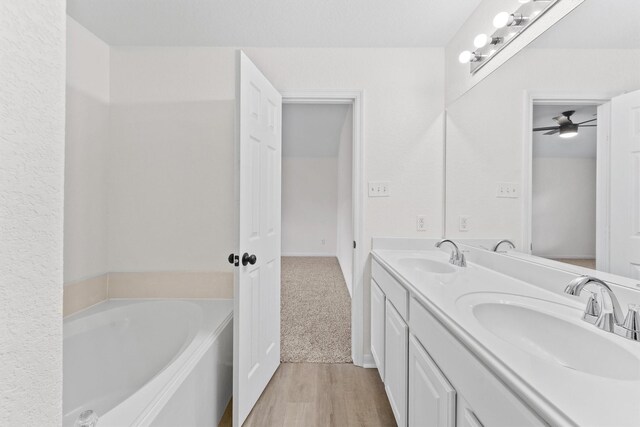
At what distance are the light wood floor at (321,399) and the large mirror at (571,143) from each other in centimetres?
119

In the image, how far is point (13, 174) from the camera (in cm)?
37

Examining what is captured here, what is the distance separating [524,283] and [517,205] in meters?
0.35

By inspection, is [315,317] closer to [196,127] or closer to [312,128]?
[196,127]

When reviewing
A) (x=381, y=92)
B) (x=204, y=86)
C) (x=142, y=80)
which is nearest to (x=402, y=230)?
(x=381, y=92)

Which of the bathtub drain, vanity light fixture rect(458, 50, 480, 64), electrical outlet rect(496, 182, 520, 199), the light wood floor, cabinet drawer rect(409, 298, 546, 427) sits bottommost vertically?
the light wood floor

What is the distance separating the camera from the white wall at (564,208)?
3.18 feet

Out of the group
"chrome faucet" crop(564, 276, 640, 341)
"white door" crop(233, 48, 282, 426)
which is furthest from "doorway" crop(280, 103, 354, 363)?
"chrome faucet" crop(564, 276, 640, 341)

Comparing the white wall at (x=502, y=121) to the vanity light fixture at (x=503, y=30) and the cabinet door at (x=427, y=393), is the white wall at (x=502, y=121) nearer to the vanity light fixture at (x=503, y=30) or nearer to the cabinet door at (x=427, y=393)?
the vanity light fixture at (x=503, y=30)

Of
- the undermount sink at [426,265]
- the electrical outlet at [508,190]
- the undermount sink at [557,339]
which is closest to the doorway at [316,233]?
the undermount sink at [426,265]

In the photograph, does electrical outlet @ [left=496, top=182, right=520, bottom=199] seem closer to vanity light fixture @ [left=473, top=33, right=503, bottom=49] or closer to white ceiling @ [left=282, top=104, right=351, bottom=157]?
vanity light fixture @ [left=473, top=33, right=503, bottom=49]

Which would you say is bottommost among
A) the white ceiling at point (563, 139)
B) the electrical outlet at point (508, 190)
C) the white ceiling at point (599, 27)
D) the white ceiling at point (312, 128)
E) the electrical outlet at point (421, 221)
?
the electrical outlet at point (421, 221)

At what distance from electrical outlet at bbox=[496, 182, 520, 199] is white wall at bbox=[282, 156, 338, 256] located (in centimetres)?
487

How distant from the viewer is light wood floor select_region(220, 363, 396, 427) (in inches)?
61.6

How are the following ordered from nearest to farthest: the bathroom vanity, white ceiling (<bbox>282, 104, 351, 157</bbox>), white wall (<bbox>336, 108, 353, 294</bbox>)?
the bathroom vanity < white wall (<bbox>336, 108, 353, 294</bbox>) < white ceiling (<bbox>282, 104, 351, 157</bbox>)
